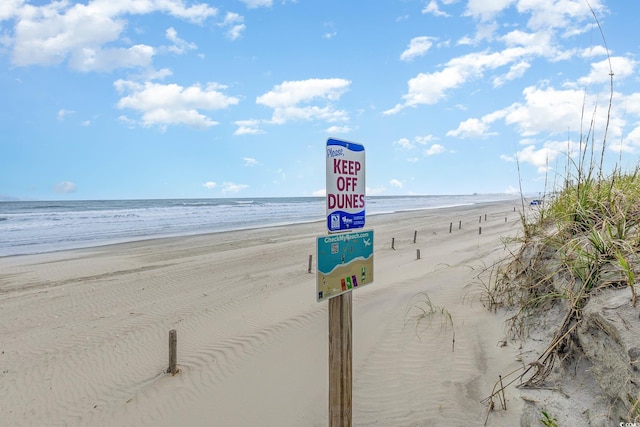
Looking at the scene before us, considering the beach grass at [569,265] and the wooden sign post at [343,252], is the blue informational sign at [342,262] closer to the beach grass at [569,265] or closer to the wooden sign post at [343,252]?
the wooden sign post at [343,252]

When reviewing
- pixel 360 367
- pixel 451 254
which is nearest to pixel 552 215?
pixel 360 367

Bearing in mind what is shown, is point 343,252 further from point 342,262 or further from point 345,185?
point 345,185

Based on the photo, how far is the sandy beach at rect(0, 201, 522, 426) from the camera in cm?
439

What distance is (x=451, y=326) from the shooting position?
5.74m

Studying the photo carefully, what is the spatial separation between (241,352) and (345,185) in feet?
15.1

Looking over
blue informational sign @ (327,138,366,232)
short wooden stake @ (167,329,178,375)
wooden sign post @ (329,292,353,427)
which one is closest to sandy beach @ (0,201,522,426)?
short wooden stake @ (167,329,178,375)

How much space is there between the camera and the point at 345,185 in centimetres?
280

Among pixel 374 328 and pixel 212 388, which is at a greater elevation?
pixel 374 328

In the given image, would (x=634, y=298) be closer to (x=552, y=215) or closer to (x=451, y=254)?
(x=552, y=215)

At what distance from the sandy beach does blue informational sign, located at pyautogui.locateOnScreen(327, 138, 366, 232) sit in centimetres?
251

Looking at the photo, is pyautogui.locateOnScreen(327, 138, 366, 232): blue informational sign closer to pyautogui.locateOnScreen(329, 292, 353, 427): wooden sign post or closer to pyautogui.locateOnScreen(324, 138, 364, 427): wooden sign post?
pyautogui.locateOnScreen(324, 138, 364, 427): wooden sign post

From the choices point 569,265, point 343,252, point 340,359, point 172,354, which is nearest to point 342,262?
point 343,252

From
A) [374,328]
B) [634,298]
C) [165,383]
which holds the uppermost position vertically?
[634,298]

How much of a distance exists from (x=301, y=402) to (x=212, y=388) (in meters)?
1.43
